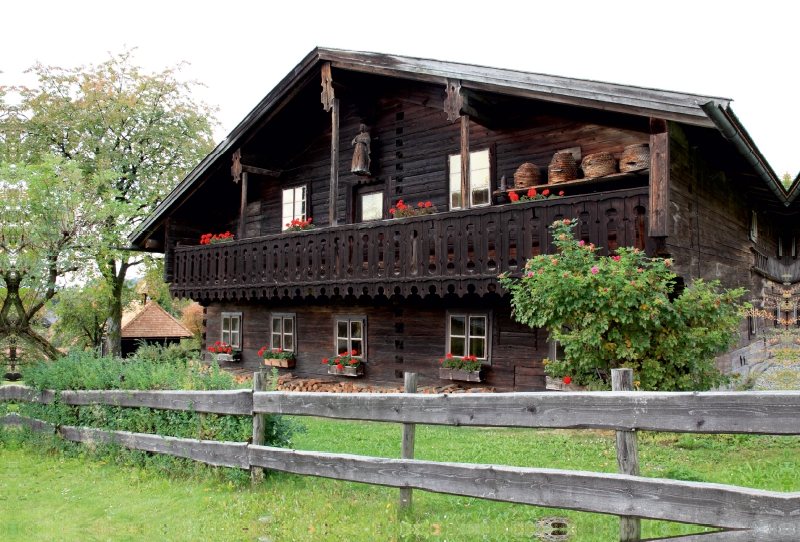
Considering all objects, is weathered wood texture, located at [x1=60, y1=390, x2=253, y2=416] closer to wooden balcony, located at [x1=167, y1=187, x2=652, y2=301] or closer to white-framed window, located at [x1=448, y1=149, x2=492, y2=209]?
wooden balcony, located at [x1=167, y1=187, x2=652, y2=301]

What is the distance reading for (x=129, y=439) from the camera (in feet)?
25.6

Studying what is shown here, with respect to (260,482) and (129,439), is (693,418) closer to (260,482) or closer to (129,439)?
(260,482)

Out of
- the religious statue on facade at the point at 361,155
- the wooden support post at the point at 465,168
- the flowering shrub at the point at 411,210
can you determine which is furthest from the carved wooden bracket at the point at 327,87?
the wooden support post at the point at 465,168

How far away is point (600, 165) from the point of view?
11422 mm

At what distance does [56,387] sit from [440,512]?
21.9ft

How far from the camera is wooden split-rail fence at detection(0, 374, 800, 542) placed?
362 centimetres

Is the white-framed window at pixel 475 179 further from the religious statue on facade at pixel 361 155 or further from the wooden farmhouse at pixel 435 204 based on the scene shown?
the religious statue on facade at pixel 361 155

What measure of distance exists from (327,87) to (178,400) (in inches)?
366

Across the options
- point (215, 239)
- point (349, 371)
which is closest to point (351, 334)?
point (349, 371)

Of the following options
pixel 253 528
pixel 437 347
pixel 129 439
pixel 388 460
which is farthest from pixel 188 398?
pixel 437 347

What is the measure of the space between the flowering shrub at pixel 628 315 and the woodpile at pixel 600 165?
2.23m

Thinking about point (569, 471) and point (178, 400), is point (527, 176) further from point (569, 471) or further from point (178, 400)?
point (569, 471)

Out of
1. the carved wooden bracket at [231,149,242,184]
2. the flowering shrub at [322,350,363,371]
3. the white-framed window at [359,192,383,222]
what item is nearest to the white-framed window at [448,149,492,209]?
the white-framed window at [359,192,383,222]

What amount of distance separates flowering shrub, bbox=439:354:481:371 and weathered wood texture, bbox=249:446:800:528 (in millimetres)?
7416
